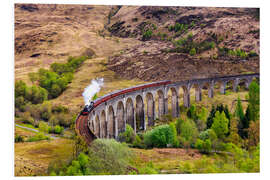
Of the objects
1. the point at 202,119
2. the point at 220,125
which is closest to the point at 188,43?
the point at 202,119

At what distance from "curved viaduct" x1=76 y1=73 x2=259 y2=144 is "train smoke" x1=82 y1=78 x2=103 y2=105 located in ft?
2.01

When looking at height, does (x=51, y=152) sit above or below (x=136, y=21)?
below

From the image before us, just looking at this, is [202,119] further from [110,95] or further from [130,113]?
[110,95]

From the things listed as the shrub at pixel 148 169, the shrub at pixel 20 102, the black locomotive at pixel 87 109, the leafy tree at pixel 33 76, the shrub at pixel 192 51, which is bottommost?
the shrub at pixel 148 169

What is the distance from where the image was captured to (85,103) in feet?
52.9

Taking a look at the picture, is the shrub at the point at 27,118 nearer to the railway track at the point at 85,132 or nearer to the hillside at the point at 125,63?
the hillside at the point at 125,63

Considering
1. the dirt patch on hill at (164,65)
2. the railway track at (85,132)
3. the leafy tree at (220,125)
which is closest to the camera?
the railway track at (85,132)

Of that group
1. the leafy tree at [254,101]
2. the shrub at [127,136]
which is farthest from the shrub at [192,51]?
the shrub at [127,136]

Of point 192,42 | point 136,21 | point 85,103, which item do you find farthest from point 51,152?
point 192,42

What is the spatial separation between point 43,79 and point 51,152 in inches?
182

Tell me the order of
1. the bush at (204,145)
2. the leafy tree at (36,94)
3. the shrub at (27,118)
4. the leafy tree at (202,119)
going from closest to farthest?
the shrub at (27,118) < the leafy tree at (36,94) < the bush at (204,145) < the leafy tree at (202,119)

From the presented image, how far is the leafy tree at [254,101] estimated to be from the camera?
17.6 metres

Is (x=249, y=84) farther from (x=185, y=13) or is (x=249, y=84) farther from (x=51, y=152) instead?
(x=51, y=152)

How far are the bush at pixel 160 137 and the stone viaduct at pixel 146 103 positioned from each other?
1.32 meters
